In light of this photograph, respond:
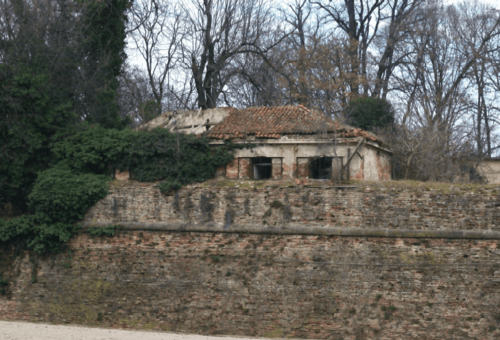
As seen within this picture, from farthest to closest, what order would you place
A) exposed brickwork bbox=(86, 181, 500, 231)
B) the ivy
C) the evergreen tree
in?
the evergreen tree → the ivy → exposed brickwork bbox=(86, 181, 500, 231)

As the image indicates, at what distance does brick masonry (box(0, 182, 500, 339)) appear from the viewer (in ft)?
39.1

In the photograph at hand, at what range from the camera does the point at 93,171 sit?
49.9 ft

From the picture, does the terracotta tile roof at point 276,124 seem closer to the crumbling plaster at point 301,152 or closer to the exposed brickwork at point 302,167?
the crumbling plaster at point 301,152

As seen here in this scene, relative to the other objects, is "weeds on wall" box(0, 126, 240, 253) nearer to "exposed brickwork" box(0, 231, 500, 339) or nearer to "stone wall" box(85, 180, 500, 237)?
"stone wall" box(85, 180, 500, 237)

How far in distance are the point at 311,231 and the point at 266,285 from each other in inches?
68.0

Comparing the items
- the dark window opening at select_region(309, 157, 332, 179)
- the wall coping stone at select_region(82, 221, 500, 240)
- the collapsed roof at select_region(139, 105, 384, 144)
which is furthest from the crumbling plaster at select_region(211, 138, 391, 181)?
the wall coping stone at select_region(82, 221, 500, 240)

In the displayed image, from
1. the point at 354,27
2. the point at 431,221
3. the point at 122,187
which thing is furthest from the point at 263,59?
the point at 431,221

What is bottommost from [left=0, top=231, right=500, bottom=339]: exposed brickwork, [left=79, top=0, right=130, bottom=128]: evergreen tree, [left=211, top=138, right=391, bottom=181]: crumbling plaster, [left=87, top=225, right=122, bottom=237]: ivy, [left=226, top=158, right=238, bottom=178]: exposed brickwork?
[left=0, top=231, right=500, bottom=339]: exposed brickwork

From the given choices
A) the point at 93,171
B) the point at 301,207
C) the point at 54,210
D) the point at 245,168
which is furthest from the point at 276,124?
the point at 54,210

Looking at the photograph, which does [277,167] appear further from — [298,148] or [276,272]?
[276,272]

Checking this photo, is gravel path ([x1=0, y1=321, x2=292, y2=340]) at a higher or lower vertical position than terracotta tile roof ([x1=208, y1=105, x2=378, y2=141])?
lower

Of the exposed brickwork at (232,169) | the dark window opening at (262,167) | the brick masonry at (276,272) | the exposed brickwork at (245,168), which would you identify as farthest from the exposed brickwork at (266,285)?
the dark window opening at (262,167)

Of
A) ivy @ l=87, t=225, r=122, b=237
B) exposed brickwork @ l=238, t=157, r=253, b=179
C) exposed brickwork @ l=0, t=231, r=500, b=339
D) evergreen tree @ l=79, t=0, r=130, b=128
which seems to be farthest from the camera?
evergreen tree @ l=79, t=0, r=130, b=128

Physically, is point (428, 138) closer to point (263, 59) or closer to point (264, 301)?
point (264, 301)
